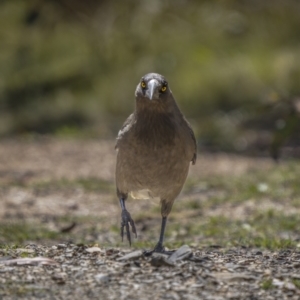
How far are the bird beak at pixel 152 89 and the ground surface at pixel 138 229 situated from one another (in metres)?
1.13

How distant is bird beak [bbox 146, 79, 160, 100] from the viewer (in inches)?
245

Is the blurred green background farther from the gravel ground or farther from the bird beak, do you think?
the gravel ground

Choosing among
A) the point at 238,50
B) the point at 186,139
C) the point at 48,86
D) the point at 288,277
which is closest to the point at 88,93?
the point at 48,86

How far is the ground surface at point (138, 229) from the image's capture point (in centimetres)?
488

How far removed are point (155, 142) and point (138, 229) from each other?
2581 millimetres

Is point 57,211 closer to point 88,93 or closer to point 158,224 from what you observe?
point 158,224

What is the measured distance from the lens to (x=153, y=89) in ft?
20.5

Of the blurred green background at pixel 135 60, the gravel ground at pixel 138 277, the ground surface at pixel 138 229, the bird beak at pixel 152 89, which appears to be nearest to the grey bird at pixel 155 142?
the bird beak at pixel 152 89

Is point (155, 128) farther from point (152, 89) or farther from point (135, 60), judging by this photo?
point (135, 60)

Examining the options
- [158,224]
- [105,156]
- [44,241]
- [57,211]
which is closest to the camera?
[44,241]

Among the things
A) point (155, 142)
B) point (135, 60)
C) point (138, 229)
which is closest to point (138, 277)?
point (155, 142)

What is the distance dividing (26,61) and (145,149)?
1227 cm

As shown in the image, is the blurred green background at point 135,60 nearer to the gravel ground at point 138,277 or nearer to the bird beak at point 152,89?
the bird beak at point 152,89

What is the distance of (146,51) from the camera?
60.3ft
